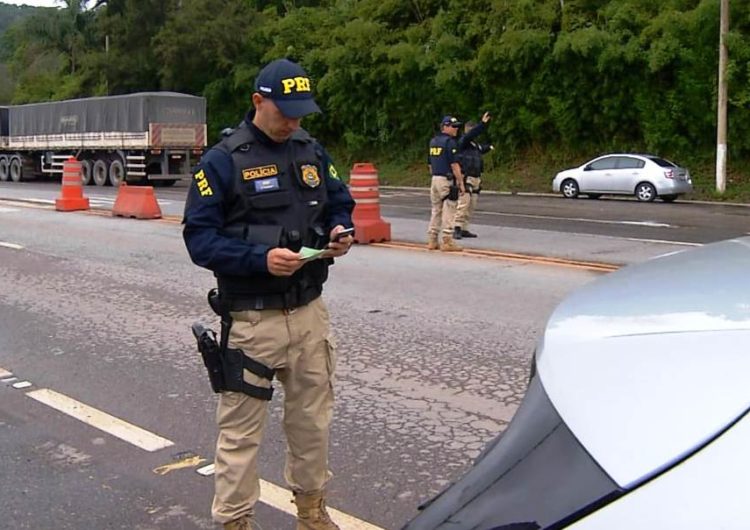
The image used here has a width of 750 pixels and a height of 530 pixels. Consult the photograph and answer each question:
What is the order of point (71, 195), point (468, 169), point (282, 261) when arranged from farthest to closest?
point (71, 195) → point (468, 169) → point (282, 261)

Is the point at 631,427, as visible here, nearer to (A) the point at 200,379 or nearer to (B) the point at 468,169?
(A) the point at 200,379

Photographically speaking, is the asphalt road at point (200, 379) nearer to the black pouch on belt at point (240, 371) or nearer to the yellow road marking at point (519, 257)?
the yellow road marking at point (519, 257)

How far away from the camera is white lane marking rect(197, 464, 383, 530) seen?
3820mm

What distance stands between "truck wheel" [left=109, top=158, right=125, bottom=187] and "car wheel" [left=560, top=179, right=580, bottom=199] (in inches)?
591

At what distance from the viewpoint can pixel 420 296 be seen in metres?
8.83

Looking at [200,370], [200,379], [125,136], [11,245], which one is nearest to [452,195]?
[200,370]

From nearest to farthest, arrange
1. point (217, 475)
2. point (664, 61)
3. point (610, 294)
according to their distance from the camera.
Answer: point (610, 294) < point (217, 475) < point (664, 61)

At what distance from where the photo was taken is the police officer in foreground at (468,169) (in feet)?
41.2

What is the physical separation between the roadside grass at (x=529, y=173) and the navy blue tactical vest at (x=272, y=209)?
74.8 ft

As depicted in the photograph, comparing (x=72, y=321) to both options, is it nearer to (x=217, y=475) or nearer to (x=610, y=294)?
(x=217, y=475)

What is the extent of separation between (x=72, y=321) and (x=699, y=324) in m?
7.06

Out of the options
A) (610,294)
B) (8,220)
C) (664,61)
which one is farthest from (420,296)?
(664,61)

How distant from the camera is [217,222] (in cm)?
338

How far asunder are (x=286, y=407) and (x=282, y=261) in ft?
2.26
